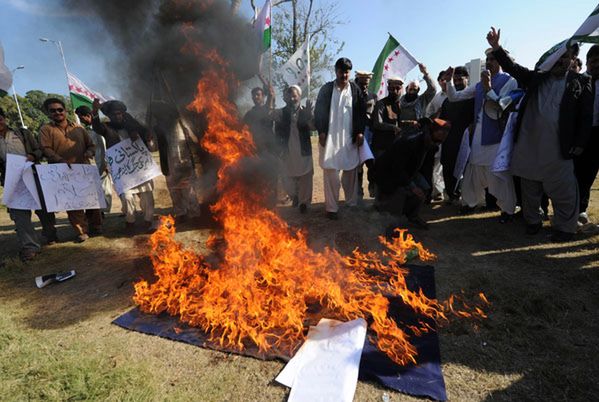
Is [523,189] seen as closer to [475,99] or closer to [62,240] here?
[475,99]

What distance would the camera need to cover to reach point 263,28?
23.0 ft

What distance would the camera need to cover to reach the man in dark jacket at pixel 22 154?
18.0 ft

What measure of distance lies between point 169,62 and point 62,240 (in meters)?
4.20

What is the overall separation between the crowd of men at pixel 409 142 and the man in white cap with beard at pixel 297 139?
2cm

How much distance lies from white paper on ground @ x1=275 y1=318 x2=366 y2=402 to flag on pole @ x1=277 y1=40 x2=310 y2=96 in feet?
23.1

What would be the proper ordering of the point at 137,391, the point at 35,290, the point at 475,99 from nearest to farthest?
the point at 137,391
the point at 35,290
the point at 475,99

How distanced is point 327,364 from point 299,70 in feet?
26.4

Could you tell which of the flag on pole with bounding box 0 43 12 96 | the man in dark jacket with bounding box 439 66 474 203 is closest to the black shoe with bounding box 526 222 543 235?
the man in dark jacket with bounding box 439 66 474 203

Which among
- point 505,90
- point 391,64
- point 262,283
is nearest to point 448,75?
point 505,90

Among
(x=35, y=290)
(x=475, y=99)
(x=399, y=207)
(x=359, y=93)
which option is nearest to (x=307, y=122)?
(x=359, y=93)

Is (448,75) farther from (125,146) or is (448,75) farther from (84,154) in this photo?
(84,154)

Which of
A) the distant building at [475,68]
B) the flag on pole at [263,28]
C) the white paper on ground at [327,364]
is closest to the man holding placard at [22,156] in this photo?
the flag on pole at [263,28]

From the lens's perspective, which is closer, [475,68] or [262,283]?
[262,283]

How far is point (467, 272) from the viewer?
427cm
